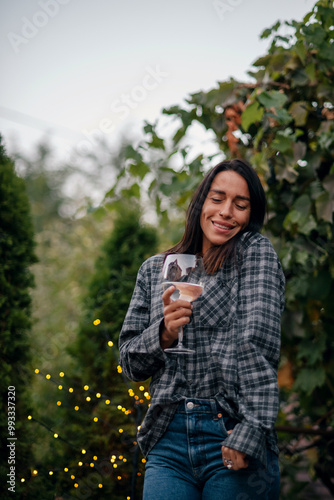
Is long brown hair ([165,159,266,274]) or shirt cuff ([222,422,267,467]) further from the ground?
long brown hair ([165,159,266,274])

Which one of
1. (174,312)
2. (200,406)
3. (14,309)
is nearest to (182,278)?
(174,312)

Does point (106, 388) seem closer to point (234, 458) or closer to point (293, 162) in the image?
point (293, 162)

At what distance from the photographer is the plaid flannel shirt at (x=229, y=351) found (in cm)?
115

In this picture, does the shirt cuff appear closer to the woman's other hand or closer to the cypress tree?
the woman's other hand

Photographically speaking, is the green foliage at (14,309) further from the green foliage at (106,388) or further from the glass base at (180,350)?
the glass base at (180,350)

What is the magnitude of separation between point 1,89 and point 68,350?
1.73 m

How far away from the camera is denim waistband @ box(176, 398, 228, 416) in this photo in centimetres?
121

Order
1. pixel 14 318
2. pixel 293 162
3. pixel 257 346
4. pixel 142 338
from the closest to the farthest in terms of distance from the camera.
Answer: pixel 257 346 < pixel 142 338 < pixel 293 162 < pixel 14 318

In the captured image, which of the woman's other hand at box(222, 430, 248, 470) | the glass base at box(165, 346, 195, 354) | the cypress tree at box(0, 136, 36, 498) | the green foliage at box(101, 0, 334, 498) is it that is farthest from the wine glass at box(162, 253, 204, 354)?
the cypress tree at box(0, 136, 36, 498)

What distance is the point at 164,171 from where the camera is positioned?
8.11 ft

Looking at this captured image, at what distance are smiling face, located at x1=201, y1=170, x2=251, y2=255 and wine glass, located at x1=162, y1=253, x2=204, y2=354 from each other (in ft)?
0.48

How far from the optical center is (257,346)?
120 centimetres

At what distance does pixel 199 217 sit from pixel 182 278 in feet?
0.98

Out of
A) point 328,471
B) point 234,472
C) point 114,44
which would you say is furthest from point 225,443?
point 114,44
